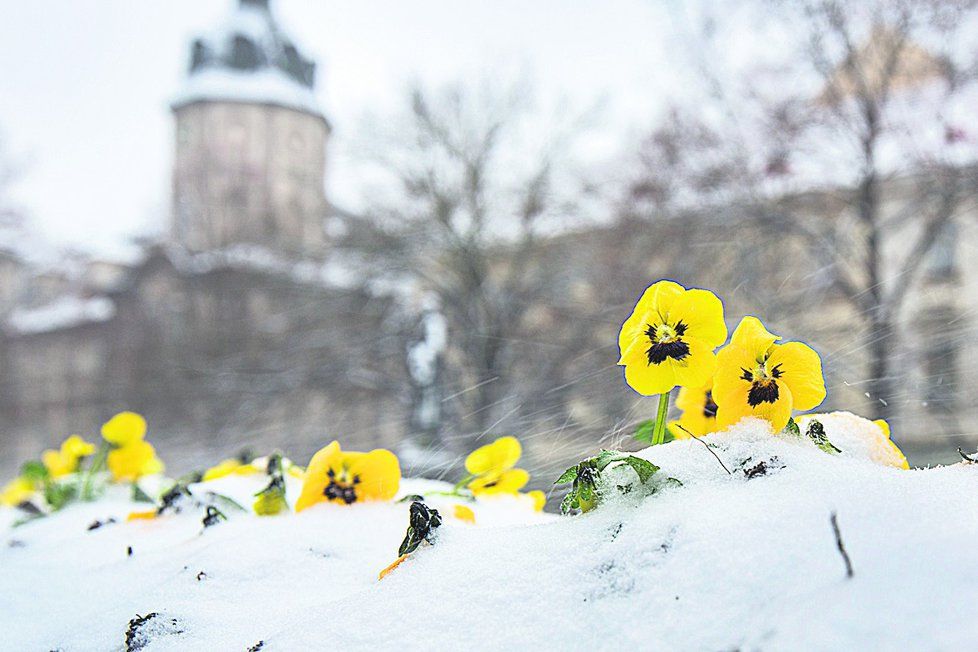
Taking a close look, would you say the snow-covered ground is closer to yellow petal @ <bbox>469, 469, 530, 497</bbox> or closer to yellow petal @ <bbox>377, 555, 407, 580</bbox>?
yellow petal @ <bbox>377, 555, 407, 580</bbox>

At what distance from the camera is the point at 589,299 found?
1000 cm

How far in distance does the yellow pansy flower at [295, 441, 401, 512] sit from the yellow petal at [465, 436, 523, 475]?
0.34 feet

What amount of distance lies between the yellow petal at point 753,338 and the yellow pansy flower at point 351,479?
1.31ft

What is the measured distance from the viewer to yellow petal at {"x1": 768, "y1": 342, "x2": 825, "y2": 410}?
641 millimetres

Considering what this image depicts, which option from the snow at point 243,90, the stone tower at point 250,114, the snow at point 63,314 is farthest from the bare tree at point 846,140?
the snow at point 243,90

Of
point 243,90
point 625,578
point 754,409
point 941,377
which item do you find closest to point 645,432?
point 754,409

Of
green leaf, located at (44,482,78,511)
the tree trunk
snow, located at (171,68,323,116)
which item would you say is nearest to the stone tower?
snow, located at (171,68,323,116)

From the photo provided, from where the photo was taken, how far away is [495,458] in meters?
0.93

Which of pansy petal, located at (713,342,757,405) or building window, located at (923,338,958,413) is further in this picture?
building window, located at (923,338,958,413)

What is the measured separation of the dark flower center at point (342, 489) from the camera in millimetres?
861

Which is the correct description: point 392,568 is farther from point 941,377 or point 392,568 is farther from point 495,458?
point 941,377

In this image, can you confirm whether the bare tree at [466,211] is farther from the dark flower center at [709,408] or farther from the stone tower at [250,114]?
the stone tower at [250,114]

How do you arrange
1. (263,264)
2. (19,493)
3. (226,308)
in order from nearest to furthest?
1. (19,493)
2. (263,264)
3. (226,308)

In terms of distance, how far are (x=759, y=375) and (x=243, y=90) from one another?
27426 mm
